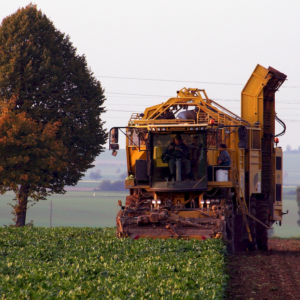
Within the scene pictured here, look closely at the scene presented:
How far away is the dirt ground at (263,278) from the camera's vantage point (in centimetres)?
1161

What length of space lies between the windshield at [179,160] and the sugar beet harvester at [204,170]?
0.11 ft

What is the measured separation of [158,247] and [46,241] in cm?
460

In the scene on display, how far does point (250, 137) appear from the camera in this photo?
21953 mm

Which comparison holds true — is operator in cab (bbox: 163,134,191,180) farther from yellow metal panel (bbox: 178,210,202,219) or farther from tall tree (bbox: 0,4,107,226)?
tall tree (bbox: 0,4,107,226)

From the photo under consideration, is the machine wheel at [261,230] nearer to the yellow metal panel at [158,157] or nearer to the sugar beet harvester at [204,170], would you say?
the sugar beet harvester at [204,170]

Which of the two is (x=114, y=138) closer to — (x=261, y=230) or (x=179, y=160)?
(x=179, y=160)

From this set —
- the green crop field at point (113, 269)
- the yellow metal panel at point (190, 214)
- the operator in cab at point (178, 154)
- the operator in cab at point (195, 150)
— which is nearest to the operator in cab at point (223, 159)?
the operator in cab at point (195, 150)

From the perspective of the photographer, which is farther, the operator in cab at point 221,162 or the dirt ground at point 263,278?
the operator in cab at point 221,162

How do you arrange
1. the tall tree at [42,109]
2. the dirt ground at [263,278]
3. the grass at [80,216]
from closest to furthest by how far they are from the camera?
the dirt ground at [263,278] → the tall tree at [42,109] → the grass at [80,216]

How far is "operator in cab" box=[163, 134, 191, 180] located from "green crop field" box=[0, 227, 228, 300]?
3182 millimetres

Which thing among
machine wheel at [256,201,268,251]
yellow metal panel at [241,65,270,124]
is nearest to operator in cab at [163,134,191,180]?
yellow metal panel at [241,65,270,124]

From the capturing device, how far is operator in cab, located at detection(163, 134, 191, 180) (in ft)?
62.3

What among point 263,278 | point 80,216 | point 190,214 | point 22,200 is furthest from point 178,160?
point 80,216

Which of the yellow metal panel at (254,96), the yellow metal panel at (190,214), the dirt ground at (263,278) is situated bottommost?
the dirt ground at (263,278)
